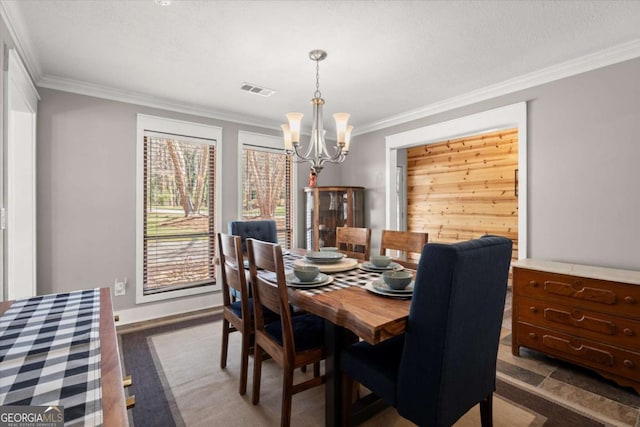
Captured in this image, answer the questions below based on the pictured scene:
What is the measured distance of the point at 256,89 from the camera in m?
3.02

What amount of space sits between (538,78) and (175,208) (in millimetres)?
3843

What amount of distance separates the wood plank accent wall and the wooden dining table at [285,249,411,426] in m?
3.58

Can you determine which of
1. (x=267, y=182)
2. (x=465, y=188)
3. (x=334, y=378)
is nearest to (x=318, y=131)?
(x=334, y=378)

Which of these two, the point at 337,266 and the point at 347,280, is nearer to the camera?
the point at 347,280

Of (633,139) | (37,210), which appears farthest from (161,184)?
(633,139)

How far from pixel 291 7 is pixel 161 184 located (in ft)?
7.96

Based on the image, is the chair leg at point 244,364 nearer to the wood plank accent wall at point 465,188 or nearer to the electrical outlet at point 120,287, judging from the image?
the electrical outlet at point 120,287

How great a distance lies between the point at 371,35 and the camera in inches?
82.0

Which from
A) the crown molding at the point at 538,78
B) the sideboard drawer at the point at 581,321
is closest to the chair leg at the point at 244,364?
the sideboard drawer at the point at 581,321

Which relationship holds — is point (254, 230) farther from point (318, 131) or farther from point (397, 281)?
point (397, 281)

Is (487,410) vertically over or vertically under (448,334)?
under

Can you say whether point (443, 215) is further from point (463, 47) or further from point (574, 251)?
point (463, 47)

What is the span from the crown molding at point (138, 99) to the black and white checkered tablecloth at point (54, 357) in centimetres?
240

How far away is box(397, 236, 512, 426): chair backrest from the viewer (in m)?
1.13
